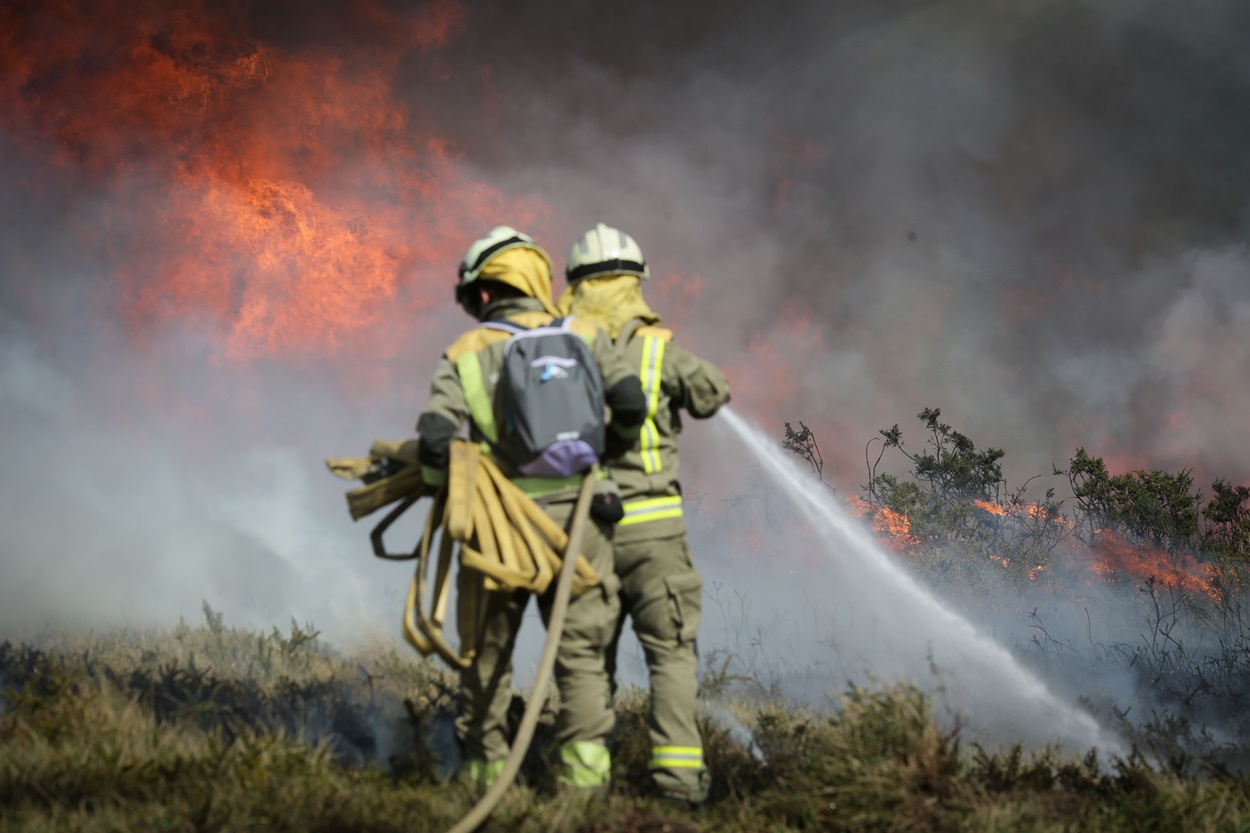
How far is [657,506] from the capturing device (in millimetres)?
4398

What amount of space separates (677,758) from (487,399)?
178 centimetres

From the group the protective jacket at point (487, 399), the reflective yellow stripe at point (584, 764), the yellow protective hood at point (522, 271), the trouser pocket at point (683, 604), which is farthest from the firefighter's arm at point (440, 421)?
the reflective yellow stripe at point (584, 764)

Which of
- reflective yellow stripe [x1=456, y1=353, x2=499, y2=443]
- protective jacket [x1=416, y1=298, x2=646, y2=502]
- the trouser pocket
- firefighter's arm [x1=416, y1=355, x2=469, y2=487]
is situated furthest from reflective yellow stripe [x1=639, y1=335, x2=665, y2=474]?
firefighter's arm [x1=416, y1=355, x2=469, y2=487]

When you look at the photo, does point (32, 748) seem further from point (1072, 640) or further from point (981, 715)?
point (1072, 640)

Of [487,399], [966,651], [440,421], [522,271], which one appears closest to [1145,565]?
[966,651]

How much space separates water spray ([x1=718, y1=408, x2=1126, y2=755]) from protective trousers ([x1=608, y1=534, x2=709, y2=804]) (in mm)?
1026

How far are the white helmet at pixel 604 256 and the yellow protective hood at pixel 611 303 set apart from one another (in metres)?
0.04

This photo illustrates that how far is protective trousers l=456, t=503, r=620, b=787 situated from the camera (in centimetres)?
409

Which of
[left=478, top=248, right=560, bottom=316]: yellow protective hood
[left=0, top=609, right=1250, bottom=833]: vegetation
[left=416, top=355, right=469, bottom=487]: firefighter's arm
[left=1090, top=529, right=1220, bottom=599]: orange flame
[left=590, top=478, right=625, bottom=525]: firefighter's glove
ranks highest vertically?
[left=1090, top=529, right=1220, bottom=599]: orange flame

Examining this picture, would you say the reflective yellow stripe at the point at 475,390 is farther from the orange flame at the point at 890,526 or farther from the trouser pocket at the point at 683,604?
the orange flame at the point at 890,526

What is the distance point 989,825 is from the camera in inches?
134

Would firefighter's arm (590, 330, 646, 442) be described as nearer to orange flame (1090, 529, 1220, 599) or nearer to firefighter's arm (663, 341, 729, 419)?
firefighter's arm (663, 341, 729, 419)

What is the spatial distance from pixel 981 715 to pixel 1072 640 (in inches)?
109

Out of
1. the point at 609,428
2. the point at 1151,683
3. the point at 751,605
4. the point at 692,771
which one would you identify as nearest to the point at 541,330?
the point at 609,428
